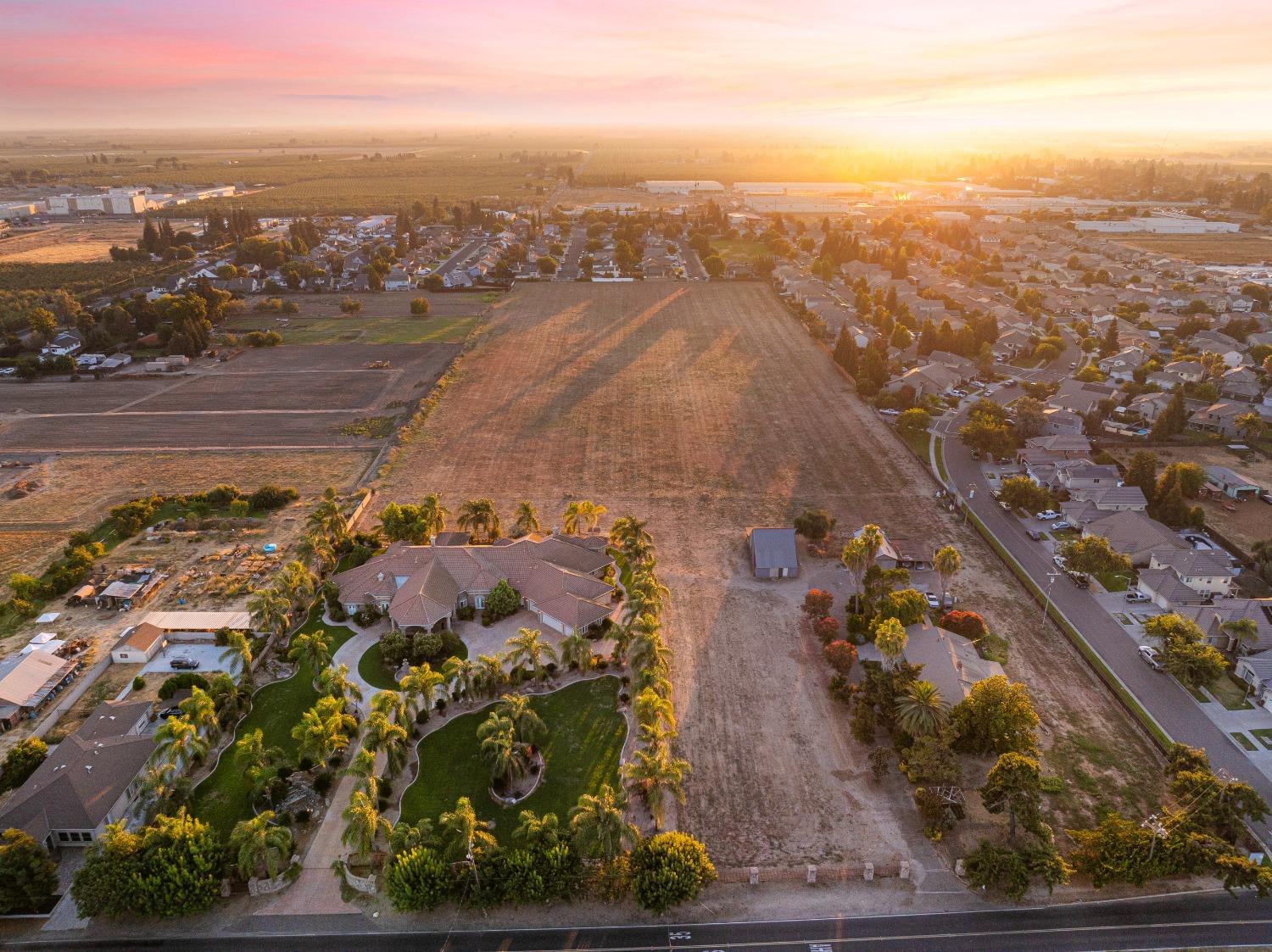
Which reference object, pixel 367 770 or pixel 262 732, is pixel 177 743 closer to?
pixel 262 732

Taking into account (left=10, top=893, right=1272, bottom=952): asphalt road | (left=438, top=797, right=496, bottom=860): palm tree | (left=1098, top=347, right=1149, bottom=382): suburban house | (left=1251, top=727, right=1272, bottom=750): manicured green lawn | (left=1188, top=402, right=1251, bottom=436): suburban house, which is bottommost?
(left=10, top=893, right=1272, bottom=952): asphalt road

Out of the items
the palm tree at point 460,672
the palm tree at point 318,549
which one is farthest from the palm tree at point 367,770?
the palm tree at point 318,549

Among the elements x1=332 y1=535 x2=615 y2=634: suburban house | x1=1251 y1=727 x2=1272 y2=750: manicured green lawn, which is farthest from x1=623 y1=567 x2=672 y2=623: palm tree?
x1=1251 y1=727 x2=1272 y2=750: manicured green lawn

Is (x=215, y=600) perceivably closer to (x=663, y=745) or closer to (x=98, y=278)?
(x=663, y=745)

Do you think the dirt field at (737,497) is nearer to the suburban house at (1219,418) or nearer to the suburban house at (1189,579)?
the suburban house at (1189,579)

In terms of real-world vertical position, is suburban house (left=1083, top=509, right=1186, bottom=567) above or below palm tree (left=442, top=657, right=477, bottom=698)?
above

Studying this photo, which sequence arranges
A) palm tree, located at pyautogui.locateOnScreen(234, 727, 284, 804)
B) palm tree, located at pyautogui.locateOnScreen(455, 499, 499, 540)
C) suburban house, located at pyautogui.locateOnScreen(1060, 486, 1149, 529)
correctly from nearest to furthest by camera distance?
1. palm tree, located at pyautogui.locateOnScreen(234, 727, 284, 804)
2. palm tree, located at pyautogui.locateOnScreen(455, 499, 499, 540)
3. suburban house, located at pyautogui.locateOnScreen(1060, 486, 1149, 529)

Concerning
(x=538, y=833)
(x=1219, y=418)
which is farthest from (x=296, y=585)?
(x=1219, y=418)

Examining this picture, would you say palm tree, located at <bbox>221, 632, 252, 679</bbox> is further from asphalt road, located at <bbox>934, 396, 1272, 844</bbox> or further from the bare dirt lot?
asphalt road, located at <bbox>934, 396, 1272, 844</bbox>
